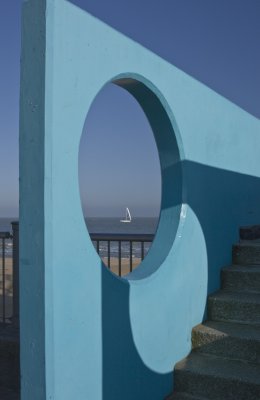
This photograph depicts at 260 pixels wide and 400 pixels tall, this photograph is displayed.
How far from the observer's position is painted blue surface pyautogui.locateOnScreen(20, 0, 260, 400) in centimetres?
240

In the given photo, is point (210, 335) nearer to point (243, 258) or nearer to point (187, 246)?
point (187, 246)

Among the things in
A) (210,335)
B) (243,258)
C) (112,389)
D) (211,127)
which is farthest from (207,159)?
(112,389)

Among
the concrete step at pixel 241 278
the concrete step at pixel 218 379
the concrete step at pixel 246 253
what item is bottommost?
the concrete step at pixel 218 379

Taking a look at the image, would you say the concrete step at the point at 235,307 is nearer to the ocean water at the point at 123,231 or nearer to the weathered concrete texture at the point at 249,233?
the ocean water at the point at 123,231

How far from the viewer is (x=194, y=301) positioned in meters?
4.11

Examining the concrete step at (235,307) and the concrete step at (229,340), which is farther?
the concrete step at (235,307)

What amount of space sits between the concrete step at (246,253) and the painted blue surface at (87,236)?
0.77 metres

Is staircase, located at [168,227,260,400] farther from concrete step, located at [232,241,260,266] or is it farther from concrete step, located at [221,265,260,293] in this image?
concrete step, located at [232,241,260,266]

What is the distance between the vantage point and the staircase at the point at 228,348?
11.4ft

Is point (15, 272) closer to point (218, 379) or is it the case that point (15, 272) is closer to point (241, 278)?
point (241, 278)

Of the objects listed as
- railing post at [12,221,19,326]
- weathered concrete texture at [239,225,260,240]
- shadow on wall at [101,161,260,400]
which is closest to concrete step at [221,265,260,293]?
shadow on wall at [101,161,260,400]

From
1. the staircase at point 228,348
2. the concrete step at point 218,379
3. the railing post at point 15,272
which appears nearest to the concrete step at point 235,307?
the staircase at point 228,348

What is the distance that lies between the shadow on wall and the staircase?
0.14 metres

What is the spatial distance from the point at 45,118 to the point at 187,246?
206 centimetres
